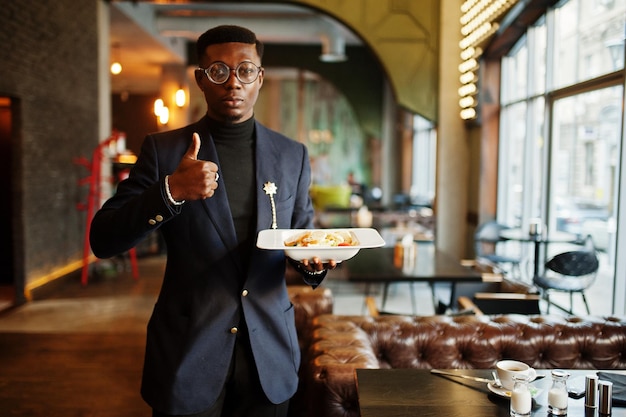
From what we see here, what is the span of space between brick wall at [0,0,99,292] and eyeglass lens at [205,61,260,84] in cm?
481

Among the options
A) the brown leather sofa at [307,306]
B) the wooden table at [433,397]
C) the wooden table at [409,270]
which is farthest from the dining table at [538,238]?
the wooden table at [433,397]

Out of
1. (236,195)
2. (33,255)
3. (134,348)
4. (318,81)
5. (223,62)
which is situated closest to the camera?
(223,62)

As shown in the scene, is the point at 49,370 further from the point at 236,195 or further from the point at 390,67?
the point at 390,67

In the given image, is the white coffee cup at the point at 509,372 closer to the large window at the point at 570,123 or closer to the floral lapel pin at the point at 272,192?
the floral lapel pin at the point at 272,192

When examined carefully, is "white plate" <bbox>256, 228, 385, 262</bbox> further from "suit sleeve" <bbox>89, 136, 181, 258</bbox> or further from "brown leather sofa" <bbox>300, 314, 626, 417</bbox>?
"brown leather sofa" <bbox>300, 314, 626, 417</bbox>

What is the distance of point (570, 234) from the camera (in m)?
5.61

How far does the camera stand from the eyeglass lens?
1.56 metres

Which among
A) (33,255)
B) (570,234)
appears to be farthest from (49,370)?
(570,234)

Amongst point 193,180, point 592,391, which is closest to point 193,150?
point 193,180

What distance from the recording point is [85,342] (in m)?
4.96

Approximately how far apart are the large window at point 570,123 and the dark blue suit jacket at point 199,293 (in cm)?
353

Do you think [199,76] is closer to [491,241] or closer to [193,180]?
[193,180]

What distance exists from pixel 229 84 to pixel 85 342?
4042mm

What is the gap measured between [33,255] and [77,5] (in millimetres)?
3179
